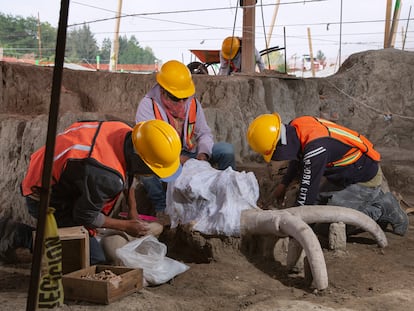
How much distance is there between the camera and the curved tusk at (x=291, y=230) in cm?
362

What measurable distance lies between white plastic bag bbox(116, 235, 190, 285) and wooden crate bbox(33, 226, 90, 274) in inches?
10.4

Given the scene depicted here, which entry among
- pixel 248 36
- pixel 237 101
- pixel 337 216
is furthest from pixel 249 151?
pixel 337 216

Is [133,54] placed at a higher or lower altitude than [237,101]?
higher

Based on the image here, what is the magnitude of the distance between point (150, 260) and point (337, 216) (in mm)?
1622

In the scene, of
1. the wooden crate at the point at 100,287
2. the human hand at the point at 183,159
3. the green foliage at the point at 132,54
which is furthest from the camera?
the green foliage at the point at 132,54

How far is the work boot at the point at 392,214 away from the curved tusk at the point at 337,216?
42 centimetres

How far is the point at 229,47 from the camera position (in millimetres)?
9930

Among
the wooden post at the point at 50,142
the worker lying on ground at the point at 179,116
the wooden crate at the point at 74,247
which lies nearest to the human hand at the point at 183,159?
the worker lying on ground at the point at 179,116

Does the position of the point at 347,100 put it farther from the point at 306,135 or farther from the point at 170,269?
the point at 170,269

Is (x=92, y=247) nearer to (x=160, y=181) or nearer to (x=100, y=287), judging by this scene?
(x=100, y=287)

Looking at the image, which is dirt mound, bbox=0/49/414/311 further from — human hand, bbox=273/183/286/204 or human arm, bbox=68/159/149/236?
human hand, bbox=273/183/286/204

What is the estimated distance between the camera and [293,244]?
4.08 m

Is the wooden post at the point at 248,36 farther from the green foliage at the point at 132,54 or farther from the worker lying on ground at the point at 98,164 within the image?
the green foliage at the point at 132,54

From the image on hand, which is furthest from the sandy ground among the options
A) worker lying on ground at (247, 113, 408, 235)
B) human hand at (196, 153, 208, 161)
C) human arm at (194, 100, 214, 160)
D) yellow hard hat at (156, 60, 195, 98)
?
yellow hard hat at (156, 60, 195, 98)
